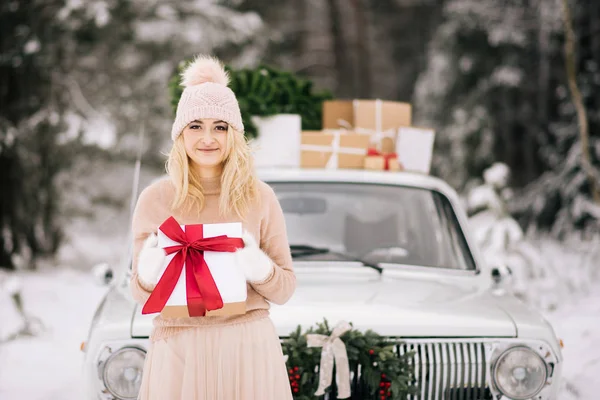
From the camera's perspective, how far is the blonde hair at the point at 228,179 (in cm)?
221

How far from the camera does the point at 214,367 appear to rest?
2.17 meters

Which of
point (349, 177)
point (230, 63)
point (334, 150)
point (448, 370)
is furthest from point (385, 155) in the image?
point (230, 63)

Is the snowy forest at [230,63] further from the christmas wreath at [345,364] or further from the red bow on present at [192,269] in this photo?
the red bow on present at [192,269]

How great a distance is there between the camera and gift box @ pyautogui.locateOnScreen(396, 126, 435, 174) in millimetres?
4223

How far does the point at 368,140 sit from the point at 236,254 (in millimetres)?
2189

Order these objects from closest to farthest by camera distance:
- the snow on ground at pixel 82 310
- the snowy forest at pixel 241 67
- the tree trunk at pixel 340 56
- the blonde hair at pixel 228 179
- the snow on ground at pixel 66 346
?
the blonde hair at pixel 228 179, the snow on ground at pixel 66 346, the snow on ground at pixel 82 310, the snowy forest at pixel 241 67, the tree trunk at pixel 340 56

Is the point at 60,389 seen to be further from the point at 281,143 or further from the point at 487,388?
the point at 487,388

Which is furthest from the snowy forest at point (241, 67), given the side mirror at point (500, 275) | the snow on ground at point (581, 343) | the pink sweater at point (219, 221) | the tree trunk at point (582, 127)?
the pink sweater at point (219, 221)

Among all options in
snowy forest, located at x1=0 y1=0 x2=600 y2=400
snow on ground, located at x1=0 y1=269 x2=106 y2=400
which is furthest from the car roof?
snowy forest, located at x1=0 y1=0 x2=600 y2=400

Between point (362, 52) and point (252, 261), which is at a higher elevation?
point (362, 52)

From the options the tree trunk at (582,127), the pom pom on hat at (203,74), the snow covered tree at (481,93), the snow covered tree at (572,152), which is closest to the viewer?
the pom pom on hat at (203,74)

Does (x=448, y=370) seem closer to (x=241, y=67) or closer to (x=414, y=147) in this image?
(x=414, y=147)

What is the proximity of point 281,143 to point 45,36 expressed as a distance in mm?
6548

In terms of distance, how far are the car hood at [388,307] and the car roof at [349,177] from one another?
53 centimetres
